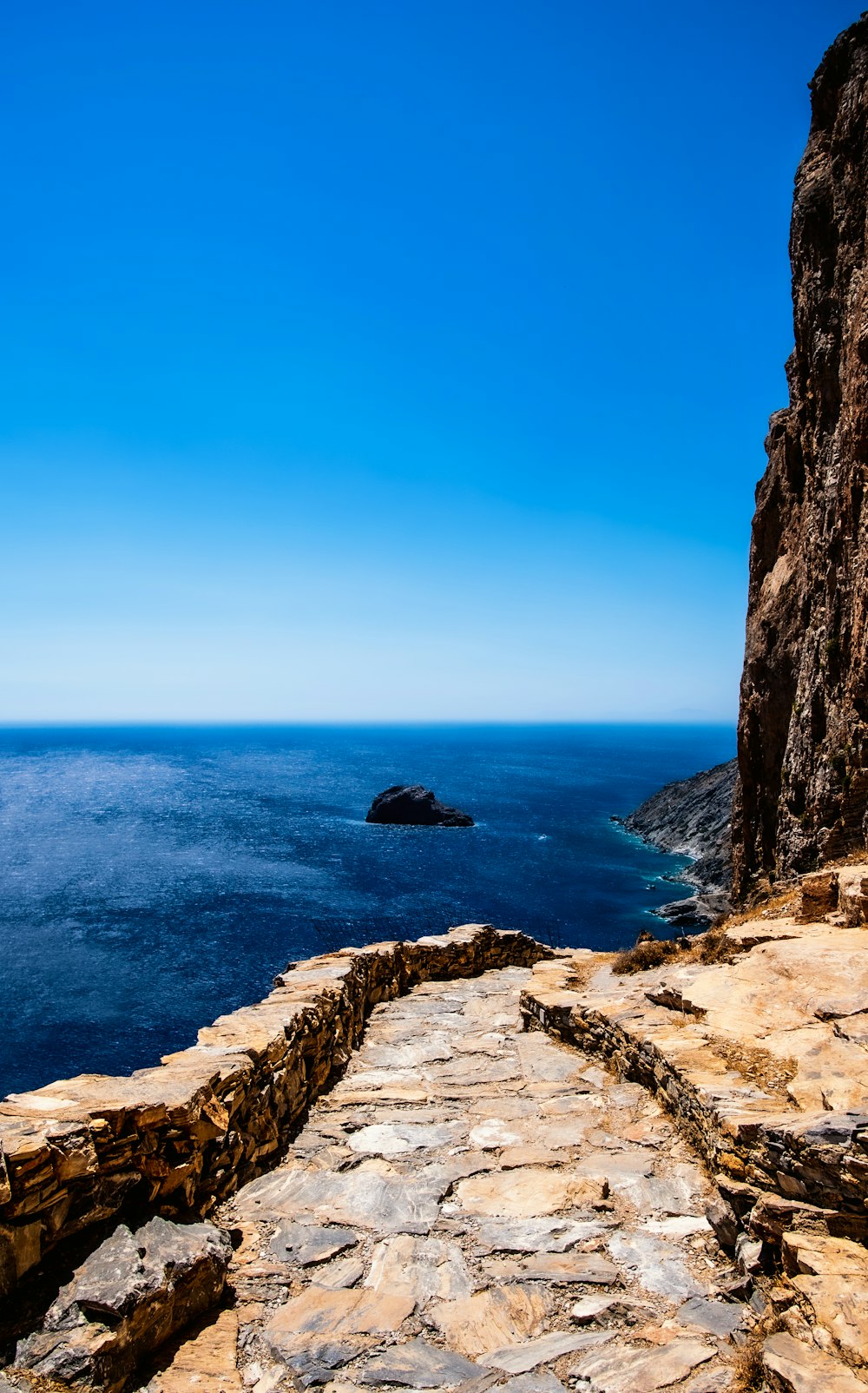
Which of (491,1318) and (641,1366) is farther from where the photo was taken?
(491,1318)

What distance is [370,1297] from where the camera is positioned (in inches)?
→ 191

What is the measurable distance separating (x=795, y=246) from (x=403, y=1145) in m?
23.7

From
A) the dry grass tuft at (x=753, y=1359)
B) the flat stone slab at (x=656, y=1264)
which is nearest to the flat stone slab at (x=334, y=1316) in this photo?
the flat stone slab at (x=656, y=1264)

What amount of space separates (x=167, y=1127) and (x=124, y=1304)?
1.25 m

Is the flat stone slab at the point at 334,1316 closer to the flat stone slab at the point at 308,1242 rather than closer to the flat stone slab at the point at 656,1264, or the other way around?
the flat stone slab at the point at 308,1242

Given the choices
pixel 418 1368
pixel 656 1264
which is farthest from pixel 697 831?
pixel 418 1368

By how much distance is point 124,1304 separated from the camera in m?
4.09

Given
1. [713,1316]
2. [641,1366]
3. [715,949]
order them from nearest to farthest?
[641,1366], [713,1316], [715,949]

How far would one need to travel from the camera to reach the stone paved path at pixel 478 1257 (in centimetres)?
418

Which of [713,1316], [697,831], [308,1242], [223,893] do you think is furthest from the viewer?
[697,831]

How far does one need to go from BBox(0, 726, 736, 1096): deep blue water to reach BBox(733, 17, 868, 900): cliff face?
31557 millimetres

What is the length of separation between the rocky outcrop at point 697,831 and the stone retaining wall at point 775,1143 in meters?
57.5

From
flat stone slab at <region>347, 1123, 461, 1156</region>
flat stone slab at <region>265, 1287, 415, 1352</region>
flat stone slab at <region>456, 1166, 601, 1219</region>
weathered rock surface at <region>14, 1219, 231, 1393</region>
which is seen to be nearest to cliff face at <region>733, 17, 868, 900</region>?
flat stone slab at <region>347, 1123, 461, 1156</region>

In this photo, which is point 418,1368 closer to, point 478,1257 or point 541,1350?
point 541,1350
